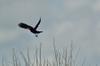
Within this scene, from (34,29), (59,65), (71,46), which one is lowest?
(59,65)

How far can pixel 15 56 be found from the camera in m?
2.52

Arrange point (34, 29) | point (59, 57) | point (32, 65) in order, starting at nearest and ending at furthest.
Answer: point (34, 29) → point (32, 65) → point (59, 57)

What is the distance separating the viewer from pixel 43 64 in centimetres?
243

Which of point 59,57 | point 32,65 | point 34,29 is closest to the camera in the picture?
point 34,29

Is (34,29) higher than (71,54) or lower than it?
higher

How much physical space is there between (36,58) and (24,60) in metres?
0.15

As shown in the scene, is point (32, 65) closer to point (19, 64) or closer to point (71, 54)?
point (19, 64)

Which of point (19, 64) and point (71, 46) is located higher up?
point (71, 46)

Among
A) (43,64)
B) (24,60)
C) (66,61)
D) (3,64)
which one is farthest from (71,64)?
(3,64)

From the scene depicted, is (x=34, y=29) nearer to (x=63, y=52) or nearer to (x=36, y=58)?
(x=36, y=58)

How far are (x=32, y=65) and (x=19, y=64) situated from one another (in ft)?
0.49

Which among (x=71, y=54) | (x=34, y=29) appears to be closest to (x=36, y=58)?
(x=71, y=54)

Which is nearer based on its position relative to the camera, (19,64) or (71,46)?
(19,64)

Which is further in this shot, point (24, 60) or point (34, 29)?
point (24, 60)
